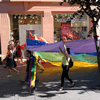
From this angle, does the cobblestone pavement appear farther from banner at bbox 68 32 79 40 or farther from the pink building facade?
banner at bbox 68 32 79 40

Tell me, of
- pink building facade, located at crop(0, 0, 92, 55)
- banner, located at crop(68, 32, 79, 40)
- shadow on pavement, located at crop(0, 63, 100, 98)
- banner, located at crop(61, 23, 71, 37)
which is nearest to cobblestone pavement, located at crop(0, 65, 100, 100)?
shadow on pavement, located at crop(0, 63, 100, 98)

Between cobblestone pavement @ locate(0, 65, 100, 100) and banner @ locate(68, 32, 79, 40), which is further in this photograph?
banner @ locate(68, 32, 79, 40)

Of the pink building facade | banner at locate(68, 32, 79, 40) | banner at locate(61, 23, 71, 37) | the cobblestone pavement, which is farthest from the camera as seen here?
banner at locate(61, 23, 71, 37)

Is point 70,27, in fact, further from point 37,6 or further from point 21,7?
point 21,7

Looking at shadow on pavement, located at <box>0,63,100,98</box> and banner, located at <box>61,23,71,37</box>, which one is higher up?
banner, located at <box>61,23,71,37</box>

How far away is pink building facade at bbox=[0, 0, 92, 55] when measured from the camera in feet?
41.7

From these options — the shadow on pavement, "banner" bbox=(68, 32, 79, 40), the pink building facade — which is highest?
the pink building facade

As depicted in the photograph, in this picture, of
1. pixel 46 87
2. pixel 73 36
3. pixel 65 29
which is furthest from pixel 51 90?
pixel 65 29

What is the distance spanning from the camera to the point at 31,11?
511 inches

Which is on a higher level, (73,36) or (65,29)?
(65,29)

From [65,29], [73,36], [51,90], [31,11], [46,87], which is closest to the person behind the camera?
[51,90]

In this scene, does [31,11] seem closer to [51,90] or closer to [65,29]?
[65,29]

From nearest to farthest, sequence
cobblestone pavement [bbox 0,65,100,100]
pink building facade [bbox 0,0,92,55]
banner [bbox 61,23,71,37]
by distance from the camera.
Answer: cobblestone pavement [bbox 0,65,100,100]
pink building facade [bbox 0,0,92,55]
banner [bbox 61,23,71,37]

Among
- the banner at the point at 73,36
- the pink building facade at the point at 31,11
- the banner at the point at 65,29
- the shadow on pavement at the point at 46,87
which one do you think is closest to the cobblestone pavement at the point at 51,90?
the shadow on pavement at the point at 46,87
